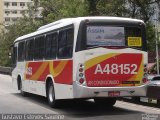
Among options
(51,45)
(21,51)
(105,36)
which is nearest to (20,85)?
(21,51)

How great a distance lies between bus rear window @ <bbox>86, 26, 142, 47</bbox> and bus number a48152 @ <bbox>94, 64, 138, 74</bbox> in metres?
0.67

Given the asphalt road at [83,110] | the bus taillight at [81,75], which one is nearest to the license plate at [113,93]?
the asphalt road at [83,110]

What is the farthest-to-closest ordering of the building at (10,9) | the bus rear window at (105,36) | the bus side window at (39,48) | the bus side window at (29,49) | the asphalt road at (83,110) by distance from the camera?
the building at (10,9)
the bus side window at (29,49)
the bus side window at (39,48)
the bus rear window at (105,36)
the asphalt road at (83,110)

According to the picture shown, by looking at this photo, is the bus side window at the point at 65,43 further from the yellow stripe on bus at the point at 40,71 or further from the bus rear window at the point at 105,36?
the yellow stripe on bus at the point at 40,71

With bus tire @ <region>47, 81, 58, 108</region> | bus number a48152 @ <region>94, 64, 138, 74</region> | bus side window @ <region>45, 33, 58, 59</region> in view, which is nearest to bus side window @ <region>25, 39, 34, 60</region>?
bus side window @ <region>45, 33, 58, 59</region>

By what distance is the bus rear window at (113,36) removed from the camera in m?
13.9

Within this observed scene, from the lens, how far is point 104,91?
13.7 m

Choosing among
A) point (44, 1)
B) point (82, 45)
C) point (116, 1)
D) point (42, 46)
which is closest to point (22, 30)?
point (44, 1)

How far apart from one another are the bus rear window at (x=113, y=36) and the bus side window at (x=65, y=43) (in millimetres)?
645

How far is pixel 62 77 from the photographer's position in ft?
48.3

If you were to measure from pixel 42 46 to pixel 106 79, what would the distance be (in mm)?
4126

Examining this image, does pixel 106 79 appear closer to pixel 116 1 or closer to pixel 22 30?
pixel 116 1

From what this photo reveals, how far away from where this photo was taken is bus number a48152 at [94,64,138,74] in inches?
545

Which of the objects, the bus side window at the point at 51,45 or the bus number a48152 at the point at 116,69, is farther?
the bus side window at the point at 51,45
